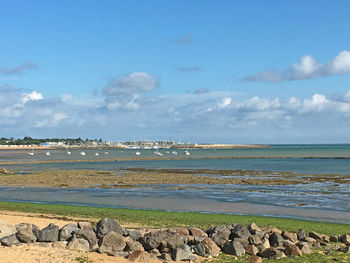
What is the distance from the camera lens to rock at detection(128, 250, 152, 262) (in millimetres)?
15367

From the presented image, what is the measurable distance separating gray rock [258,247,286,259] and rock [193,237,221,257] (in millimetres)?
1662

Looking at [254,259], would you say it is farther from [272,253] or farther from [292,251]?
[292,251]

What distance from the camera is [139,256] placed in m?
15.4

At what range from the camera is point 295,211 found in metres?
30.2

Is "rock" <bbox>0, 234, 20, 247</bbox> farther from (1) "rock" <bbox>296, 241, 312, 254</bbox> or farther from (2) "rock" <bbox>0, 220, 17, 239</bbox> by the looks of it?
(1) "rock" <bbox>296, 241, 312, 254</bbox>

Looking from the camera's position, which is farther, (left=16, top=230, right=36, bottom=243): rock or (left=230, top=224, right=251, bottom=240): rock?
(left=230, top=224, right=251, bottom=240): rock

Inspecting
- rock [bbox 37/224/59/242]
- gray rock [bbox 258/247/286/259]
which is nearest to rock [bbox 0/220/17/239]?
rock [bbox 37/224/59/242]

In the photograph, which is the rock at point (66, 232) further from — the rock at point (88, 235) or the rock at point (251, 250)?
the rock at point (251, 250)

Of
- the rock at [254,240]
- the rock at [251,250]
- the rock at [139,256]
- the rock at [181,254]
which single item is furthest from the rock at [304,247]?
the rock at [139,256]

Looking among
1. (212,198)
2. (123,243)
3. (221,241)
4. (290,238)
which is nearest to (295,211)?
(212,198)

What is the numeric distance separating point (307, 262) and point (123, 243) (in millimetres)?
6562

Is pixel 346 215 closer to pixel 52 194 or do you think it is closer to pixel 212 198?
pixel 212 198

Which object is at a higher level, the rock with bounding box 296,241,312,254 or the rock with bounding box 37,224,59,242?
the rock with bounding box 37,224,59,242

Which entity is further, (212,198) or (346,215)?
(212,198)
